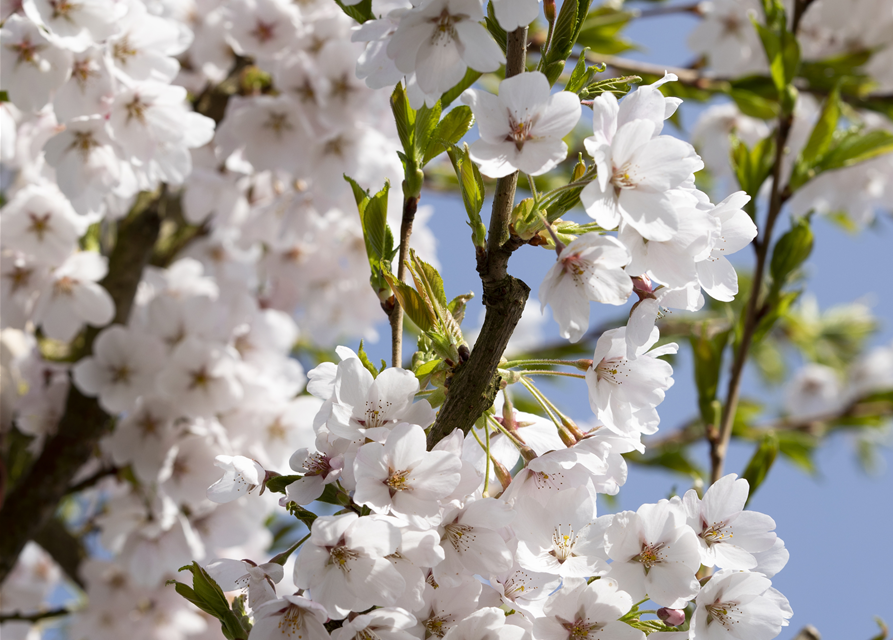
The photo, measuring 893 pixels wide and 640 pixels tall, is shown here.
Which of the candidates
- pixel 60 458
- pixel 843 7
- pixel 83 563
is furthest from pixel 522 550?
pixel 843 7

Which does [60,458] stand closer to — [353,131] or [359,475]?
[353,131]

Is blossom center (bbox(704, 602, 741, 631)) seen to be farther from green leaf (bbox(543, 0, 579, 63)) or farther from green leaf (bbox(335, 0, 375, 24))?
green leaf (bbox(335, 0, 375, 24))

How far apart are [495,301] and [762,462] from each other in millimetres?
520

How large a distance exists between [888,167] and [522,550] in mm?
1548

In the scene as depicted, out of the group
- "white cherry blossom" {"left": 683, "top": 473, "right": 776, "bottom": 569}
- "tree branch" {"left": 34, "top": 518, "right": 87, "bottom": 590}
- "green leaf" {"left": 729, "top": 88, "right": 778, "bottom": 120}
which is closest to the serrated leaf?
"white cherry blossom" {"left": 683, "top": 473, "right": 776, "bottom": 569}

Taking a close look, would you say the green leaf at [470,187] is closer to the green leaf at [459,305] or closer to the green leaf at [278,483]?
the green leaf at [459,305]

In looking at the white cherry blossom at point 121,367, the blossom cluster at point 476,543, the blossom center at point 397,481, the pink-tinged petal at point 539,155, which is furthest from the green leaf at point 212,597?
the white cherry blossom at point 121,367

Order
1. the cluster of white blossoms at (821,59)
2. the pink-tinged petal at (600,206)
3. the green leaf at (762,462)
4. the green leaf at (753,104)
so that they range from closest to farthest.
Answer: the pink-tinged petal at (600,206) < the green leaf at (762,462) < the green leaf at (753,104) < the cluster of white blossoms at (821,59)

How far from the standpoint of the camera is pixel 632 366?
2.00ft

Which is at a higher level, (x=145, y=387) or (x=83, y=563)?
(x=145, y=387)

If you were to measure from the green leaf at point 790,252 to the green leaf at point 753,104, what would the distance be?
1.28 ft

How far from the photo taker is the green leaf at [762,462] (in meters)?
0.88

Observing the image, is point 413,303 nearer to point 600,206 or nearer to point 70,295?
point 600,206

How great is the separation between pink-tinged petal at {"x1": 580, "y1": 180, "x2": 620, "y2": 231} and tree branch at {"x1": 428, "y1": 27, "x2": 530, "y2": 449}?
0.19ft
